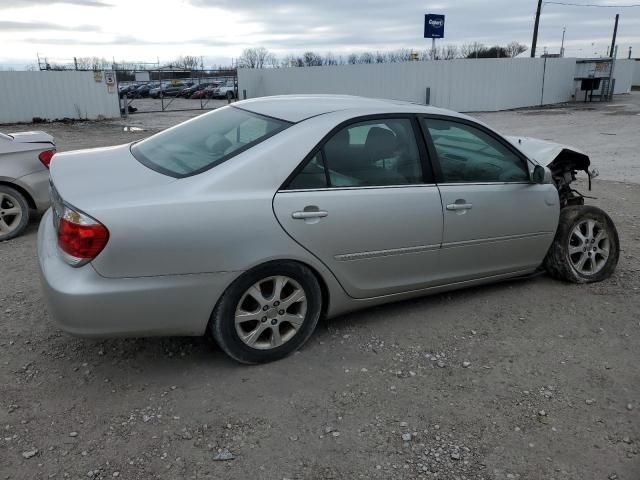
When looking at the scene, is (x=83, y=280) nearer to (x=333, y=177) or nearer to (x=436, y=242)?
(x=333, y=177)

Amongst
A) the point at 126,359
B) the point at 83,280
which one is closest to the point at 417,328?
the point at 126,359

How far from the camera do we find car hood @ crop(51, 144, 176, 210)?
289 centimetres

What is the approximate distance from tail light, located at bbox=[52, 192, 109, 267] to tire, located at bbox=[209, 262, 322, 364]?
0.71 meters

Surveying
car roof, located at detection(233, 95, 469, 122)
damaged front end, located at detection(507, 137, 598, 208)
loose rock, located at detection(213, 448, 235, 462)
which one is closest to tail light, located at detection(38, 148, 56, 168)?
car roof, located at detection(233, 95, 469, 122)

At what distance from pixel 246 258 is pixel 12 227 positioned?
4112 millimetres

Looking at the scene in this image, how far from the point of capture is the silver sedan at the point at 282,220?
285 centimetres

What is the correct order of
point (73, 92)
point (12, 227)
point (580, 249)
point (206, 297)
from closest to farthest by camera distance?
point (206, 297) → point (580, 249) → point (12, 227) → point (73, 92)

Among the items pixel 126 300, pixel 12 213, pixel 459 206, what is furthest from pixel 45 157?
pixel 459 206

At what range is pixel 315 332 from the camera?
3783mm

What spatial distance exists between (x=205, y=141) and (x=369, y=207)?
3.73 feet

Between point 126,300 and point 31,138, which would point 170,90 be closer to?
point 31,138

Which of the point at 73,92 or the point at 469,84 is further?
the point at 469,84

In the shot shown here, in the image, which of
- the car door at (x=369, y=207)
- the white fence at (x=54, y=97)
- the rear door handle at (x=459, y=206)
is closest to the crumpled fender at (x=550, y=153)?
the rear door handle at (x=459, y=206)

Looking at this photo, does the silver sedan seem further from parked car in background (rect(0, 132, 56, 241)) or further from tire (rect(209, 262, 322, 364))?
parked car in background (rect(0, 132, 56, 241))
